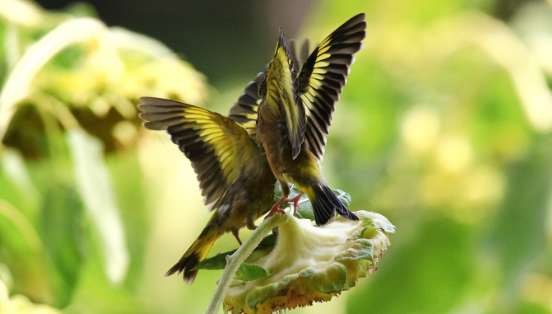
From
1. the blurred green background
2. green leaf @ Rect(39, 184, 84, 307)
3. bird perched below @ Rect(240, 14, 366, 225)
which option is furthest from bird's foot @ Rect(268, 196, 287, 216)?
green leaf @ Rect(39, 184, 84, 307)

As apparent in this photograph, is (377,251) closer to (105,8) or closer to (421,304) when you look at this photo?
(421,304)

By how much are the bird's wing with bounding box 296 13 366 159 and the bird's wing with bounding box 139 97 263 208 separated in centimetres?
3

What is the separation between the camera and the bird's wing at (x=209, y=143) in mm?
507

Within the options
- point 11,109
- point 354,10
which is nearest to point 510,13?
point 354,10

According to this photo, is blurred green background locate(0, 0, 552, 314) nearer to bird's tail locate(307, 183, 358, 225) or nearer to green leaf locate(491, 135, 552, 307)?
green leaf locate(491, 135, 552, 307)

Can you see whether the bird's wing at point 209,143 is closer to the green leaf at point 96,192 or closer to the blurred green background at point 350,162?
the blurred green background at point 350,162

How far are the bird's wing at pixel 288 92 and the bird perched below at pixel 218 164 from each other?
3 cm

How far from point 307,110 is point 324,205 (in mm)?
41

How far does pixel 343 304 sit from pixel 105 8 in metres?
1.61

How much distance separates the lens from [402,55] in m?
1.57

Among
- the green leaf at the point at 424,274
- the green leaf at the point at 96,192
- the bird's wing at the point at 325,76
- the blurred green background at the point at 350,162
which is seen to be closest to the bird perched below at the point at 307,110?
the bird's wing at the point at 325,76

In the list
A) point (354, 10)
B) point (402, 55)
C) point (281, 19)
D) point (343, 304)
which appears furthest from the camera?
point (281, 19)

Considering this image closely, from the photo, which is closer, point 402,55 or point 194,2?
point 402,55

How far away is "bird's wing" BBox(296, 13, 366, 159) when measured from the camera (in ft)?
1.57
